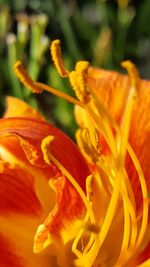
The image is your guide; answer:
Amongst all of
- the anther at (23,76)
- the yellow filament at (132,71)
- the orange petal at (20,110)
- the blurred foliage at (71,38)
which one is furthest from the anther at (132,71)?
the blurred foliage at (71,38)

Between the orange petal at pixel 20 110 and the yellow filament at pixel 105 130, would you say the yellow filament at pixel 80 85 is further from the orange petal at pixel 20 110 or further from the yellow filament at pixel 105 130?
the orange petal at pixel 20 110

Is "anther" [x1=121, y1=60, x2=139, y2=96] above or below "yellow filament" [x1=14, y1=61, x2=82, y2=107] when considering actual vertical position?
below

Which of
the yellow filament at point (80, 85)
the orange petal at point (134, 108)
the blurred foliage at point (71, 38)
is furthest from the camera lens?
the blurred foliage at point (71, 38)

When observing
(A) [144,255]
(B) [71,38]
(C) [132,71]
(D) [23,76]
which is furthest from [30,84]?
(B) [71,38]

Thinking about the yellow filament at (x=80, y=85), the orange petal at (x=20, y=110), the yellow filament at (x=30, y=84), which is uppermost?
the orange petal at (x=20, y=110)

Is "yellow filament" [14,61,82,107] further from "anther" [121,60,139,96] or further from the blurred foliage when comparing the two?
the blurred foliage

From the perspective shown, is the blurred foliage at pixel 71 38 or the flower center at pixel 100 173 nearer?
the flower center at pixel 100 173

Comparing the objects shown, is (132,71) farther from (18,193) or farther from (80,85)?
(18,193)

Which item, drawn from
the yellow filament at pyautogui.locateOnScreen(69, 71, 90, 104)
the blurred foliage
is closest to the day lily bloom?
the yellow filament at pyautogui.locateOnScreen(69, 71, 90, 104)
